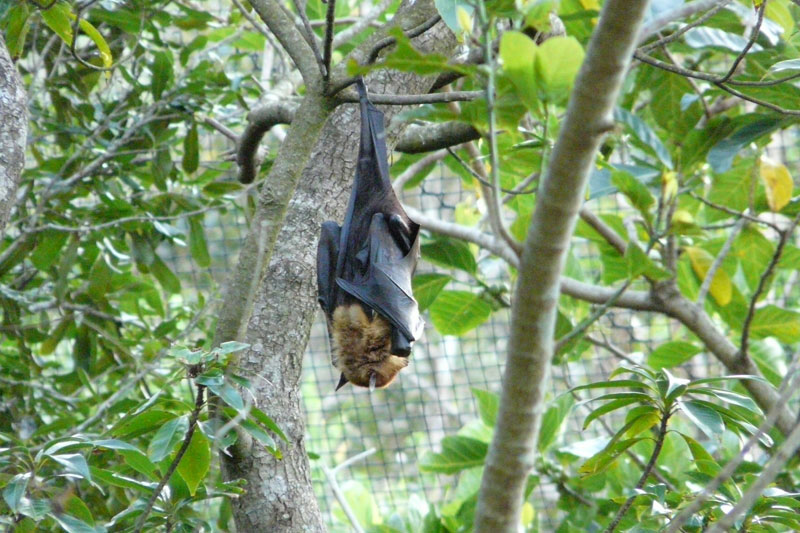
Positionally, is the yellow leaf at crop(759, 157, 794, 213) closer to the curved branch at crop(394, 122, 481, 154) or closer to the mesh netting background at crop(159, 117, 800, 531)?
the mesh netting background at crop(159, 117, 800, 531)

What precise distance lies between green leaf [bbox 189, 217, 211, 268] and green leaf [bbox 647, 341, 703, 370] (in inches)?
75.2

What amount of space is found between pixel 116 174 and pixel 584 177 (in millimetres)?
2647

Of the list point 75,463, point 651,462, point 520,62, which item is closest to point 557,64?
point 520,62

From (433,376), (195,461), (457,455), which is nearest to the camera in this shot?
(195,461)

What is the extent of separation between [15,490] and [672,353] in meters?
2.65

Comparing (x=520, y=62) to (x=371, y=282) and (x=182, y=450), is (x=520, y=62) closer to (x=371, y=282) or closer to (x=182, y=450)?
(x=182, y=450)

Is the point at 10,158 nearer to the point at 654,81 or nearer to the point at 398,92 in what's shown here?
the point at 398,92

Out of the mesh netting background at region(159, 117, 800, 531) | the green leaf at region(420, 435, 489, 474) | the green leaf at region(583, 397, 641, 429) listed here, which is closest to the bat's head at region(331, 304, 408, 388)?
the mesh netting background at region(159, 117, 800, 531)

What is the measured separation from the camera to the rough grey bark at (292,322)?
6.19 ft

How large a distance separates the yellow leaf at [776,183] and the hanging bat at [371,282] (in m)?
1.27

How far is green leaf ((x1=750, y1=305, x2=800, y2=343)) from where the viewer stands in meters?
3.34

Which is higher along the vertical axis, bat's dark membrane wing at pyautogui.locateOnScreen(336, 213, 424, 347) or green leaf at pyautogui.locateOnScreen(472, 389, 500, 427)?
bat's dark membrane wing at pyautogui.locateOnScreen(336, 213, 424, 347)

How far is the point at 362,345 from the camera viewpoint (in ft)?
9.66

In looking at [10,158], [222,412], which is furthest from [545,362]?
[10,158]
